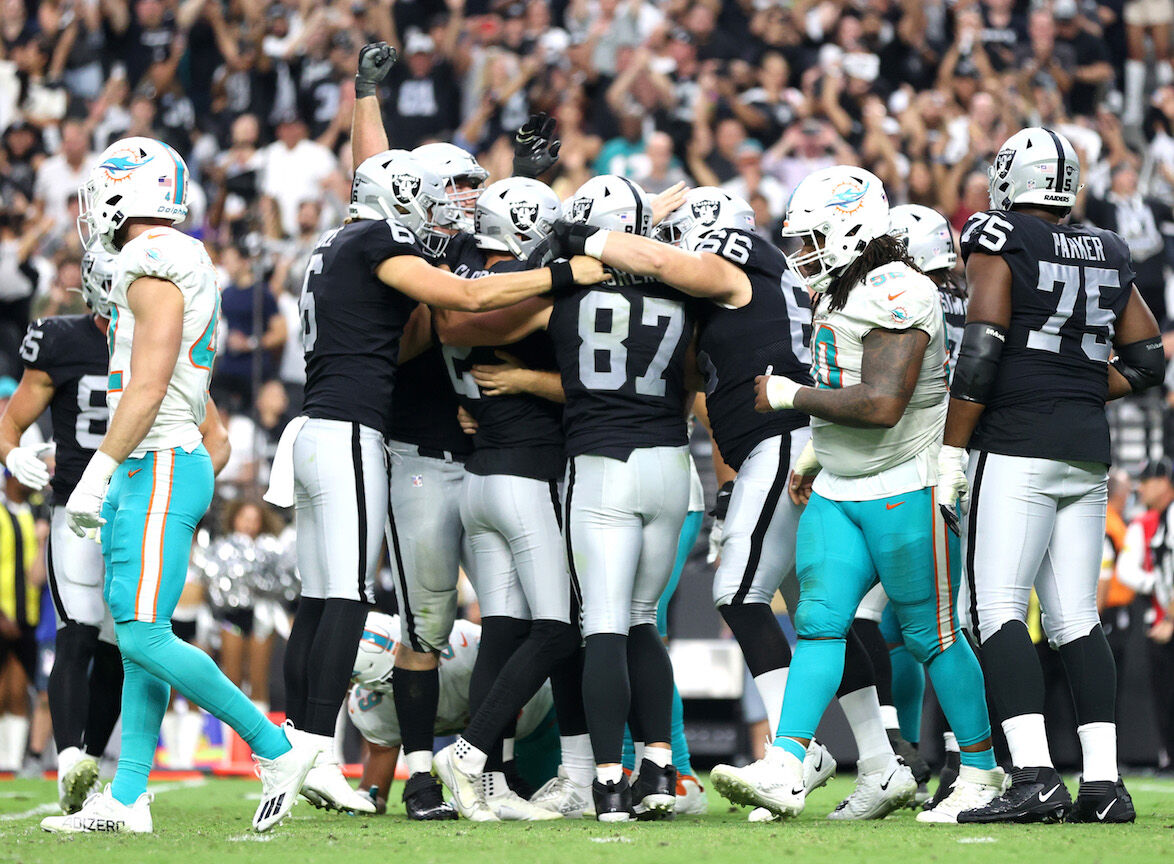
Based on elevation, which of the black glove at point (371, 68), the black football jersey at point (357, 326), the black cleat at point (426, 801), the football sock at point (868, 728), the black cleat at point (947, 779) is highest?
the black glove at point (371, 68)

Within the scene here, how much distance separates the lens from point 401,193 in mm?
5910

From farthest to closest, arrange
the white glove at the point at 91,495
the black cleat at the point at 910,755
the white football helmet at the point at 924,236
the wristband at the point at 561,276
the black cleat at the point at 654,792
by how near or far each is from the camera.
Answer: the white football helmet at the point at 924,236 < the black cleat at the point at 910,755 < the wristband at the point at 561,276 < the black cleat at the point at 654,792 < the white glove at the point at 91,495

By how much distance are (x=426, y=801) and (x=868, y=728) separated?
164cm

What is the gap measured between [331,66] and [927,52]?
5.50 metres

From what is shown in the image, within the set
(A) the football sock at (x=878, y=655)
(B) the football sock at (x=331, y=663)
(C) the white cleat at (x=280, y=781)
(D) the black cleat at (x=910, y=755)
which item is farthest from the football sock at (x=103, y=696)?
(D) the black cleat at (x=910, y=755)

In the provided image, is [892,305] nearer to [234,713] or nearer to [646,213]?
[646,213]

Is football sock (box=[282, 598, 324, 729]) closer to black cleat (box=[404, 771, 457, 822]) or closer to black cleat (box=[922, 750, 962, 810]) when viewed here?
black cleat (box=[404, 771, 457, 822])

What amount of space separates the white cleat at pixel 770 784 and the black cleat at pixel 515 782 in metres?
1.43

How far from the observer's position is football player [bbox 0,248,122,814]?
6230 millimetres

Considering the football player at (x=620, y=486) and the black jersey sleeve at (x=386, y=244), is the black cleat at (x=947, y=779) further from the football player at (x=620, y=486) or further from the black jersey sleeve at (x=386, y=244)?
the black jersey sleeve at (x=386, y=244)

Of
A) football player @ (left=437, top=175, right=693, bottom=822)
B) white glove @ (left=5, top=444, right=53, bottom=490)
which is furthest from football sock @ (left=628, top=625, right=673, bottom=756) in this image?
white glove @ (left=5, top=444, right=53, bottom=490)

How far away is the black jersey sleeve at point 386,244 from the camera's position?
5703 mm

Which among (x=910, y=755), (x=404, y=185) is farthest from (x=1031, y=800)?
(x=404, y=185)

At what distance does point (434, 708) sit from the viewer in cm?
607
